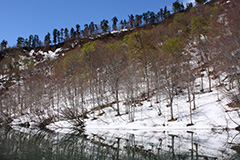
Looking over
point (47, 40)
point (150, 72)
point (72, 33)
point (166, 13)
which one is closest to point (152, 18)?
point (166, 13)

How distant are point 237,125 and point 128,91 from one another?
11.8 meters

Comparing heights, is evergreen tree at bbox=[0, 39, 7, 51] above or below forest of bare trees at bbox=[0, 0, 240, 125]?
above

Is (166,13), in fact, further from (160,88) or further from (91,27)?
(160,88)

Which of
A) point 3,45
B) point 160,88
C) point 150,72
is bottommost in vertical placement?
point 160,88

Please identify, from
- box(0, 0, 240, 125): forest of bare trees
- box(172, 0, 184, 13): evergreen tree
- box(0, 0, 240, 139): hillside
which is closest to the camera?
box(0, 0, 240, 139): hillside

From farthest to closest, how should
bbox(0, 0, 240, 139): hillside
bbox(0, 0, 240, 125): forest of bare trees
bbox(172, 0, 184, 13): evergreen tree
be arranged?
bbox(172, 0, 184, 13): evergreen tree < bbox(0, 0, 240, 125): forest of bare trees < bbox(0, 0, 240, 139): hillside

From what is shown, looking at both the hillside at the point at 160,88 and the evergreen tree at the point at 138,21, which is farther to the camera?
the evergreen tree at the point at 138,21

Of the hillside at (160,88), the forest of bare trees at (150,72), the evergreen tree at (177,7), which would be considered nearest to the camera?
the hillside at (160,88)

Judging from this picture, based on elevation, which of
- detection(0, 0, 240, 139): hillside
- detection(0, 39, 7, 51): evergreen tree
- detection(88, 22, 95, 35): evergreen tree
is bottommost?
detection(0, 0, 240, 139): hillside

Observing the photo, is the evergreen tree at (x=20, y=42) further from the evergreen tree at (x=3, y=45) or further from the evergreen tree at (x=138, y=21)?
the evergreen tree at (x=138, y=21)

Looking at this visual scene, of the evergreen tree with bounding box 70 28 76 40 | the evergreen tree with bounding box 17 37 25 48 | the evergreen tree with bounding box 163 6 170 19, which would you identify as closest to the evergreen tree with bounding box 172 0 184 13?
the evergreen tree with bounding box 163 6 170 19

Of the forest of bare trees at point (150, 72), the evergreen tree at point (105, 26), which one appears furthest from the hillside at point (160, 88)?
the evergreen tree at point (105, 26)

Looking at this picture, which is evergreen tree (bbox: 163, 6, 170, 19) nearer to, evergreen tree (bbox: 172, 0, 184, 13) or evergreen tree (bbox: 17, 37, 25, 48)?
evergreen tree (bbox: 172, 0, 184, 13)

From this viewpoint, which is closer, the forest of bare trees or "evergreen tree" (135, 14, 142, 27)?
the forest of bare trees
